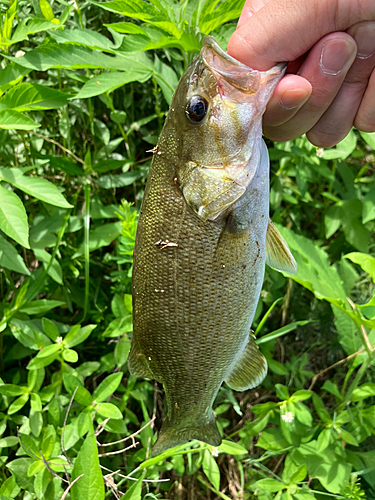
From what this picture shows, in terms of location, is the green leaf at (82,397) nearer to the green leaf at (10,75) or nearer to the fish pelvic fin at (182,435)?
the fish pelvic fin at (182,435)

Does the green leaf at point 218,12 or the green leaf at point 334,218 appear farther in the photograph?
the green leaf at point 334,218

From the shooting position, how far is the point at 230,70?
1.27 m

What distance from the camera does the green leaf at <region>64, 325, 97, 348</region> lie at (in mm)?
2047

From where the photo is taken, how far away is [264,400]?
9.37ft

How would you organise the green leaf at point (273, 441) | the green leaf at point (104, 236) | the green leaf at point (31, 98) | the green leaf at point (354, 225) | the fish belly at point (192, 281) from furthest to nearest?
the green leaf at point (354, 225), the green leaf at point (104, 236), the green leaf at point (273, 441), the green leaf at point (31, 98), the fish belly at point (192, 281)

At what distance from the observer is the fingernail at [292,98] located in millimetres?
1350

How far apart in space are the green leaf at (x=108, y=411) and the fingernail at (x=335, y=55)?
1.79m

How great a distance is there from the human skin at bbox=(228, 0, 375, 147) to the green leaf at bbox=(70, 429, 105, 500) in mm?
1471

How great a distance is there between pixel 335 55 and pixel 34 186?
4.90 feet

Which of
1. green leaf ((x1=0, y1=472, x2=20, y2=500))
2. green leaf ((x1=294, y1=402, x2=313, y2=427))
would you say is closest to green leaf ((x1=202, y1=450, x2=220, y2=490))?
green leaf ((x1=294, y1=402, x2=313, y2=427))

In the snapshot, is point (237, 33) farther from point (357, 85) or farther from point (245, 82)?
point (357, 85)

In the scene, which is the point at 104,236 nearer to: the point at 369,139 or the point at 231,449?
the point at 231,449

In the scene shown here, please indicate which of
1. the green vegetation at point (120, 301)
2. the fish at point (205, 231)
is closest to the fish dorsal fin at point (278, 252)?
the fish at point (205, 231)

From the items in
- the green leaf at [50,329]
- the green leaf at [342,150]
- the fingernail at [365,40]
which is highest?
the fingernail at [365,40]
